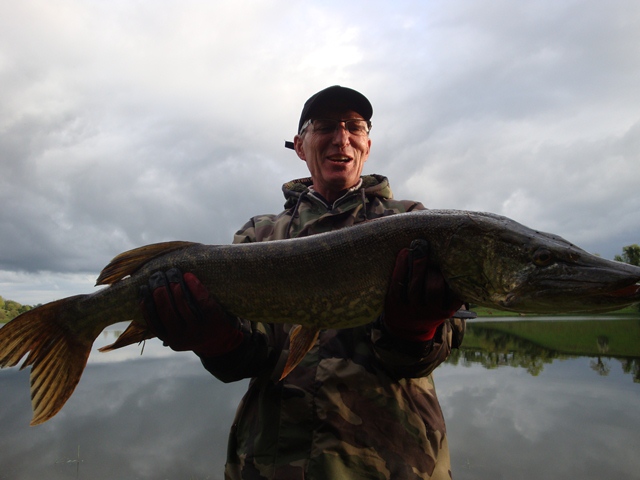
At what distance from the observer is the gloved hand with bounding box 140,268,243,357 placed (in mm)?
2262

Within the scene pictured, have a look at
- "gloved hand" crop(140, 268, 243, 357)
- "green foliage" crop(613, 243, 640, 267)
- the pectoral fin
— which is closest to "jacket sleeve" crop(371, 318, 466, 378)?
the pectoral fin

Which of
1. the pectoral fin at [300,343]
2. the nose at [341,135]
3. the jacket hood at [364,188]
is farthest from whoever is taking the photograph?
the nose at [341,135]

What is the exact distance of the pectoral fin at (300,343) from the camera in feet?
6.86

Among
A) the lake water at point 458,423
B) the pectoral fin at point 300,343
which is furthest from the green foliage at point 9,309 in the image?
the pectoral fin at point 300,343

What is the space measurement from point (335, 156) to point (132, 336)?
1967 millimetres

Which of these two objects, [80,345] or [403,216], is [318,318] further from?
[80,345]

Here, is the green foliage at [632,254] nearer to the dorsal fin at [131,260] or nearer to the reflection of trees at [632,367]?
the reflection of trees at [632,367]

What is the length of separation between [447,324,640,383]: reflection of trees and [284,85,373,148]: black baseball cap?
16.3m

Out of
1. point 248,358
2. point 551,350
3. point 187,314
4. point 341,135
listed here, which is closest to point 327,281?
point 248,358

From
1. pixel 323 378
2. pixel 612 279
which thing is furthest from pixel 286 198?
pixel 612 279

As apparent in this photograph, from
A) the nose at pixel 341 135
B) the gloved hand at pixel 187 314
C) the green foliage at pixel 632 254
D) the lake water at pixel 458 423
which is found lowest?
the lake water at pixel 458 423

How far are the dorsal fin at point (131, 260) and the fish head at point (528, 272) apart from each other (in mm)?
1660

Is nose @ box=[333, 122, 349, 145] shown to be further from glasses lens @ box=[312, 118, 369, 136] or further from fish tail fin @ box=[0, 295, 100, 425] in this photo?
fish tail fin @ box=[0, 295, 100, 425]

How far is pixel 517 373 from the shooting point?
16.2m
